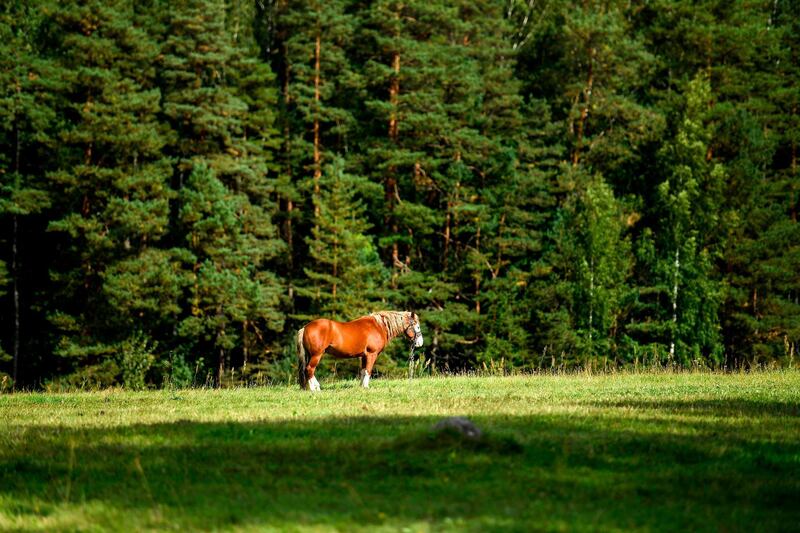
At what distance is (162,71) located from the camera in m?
47.2

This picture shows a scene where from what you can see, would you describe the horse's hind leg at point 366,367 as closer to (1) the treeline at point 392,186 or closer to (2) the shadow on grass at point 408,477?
(2) the shadow on grass at point 408,477

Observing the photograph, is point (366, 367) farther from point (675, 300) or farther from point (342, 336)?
point (675, 300)

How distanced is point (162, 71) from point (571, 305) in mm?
24181

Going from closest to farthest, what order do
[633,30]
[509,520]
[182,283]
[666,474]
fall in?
[509,520], [666,474], [182,283], [633,30]

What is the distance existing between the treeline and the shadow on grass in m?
28.1

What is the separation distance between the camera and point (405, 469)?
9.59 metres

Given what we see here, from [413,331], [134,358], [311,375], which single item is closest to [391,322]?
[413,331]

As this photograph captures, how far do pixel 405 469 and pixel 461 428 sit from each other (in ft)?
4.05

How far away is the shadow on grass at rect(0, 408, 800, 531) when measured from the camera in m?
8.02

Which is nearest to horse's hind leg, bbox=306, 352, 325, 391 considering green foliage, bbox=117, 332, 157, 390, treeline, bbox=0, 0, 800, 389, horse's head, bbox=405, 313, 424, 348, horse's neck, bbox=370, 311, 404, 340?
horse's neck, bbox=370, 311, 404, 340

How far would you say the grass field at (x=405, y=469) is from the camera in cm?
805

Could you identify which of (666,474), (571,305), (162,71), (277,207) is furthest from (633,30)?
(666,474)

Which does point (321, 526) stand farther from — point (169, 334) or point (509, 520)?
point (169, 334)

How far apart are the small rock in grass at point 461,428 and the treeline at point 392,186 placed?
96.7 ft
